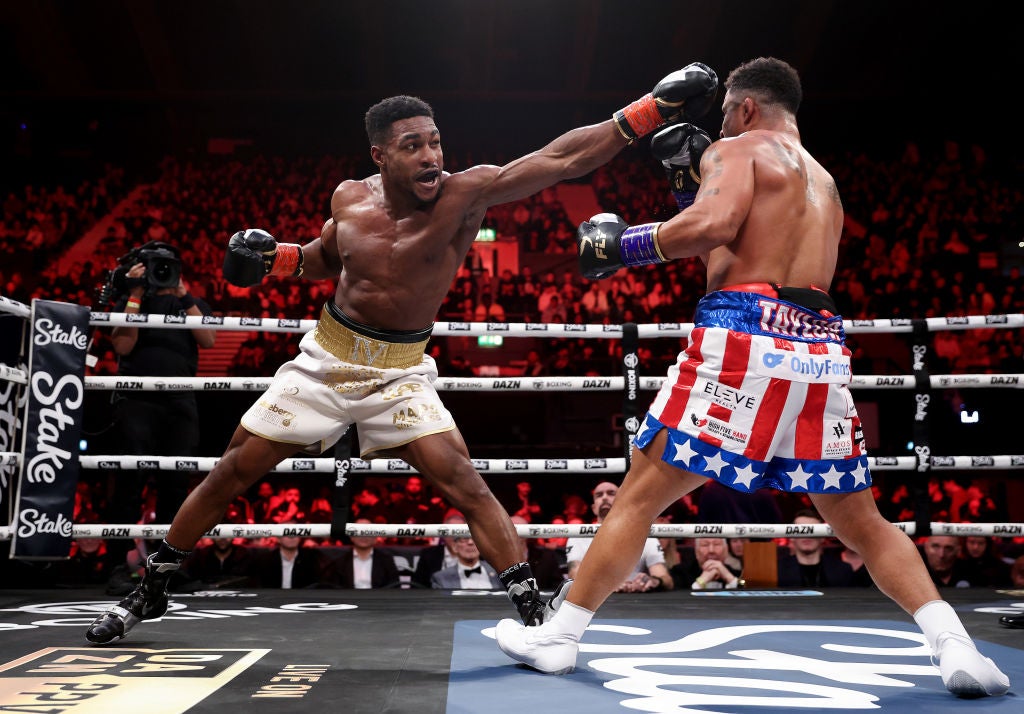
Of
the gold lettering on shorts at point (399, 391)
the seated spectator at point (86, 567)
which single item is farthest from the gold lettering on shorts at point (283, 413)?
the seated spectator at point (86, 567)

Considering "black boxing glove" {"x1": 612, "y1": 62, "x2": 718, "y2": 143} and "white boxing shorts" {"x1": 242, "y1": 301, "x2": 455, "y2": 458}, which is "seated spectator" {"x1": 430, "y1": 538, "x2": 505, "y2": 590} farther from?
"black boxing glove" {"x1": 612, "y1": 62, "x2": 718, "y2": 143}

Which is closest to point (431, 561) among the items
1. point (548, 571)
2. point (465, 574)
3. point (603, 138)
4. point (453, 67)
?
point (465, 574)

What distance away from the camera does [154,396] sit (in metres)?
3.56

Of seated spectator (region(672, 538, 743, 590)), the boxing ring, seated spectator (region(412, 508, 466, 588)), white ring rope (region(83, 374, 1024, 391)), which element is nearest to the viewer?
the boxing ring

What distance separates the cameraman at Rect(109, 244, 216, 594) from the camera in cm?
345

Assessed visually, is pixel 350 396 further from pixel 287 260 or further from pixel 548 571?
pixel 548 571

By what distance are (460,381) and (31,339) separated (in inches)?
59.2

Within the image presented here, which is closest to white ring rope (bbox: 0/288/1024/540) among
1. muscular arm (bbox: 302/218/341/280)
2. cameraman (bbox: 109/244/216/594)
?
cameraman (bbox: 109/244/216/594)

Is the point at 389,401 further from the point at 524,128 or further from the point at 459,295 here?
the point at 524,128

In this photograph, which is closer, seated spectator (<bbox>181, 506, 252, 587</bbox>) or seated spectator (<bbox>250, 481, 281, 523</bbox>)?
seated spectator (<bbox>181, 506, 252, 587</bbox>)

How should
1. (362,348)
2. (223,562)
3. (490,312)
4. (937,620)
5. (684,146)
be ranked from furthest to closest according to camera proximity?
(490,312) < (223,562) < (362,348) < (684,146) < (937,620)

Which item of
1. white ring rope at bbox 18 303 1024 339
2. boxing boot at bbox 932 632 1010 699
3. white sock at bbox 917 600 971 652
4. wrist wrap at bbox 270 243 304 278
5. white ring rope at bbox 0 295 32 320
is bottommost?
boxing boot at bbox 932 632 1010 699

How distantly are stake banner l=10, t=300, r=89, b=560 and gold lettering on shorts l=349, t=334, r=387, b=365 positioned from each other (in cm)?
136

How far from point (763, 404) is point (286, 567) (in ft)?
9.70
